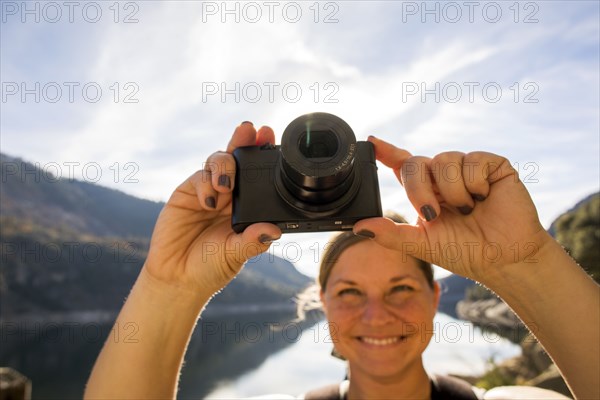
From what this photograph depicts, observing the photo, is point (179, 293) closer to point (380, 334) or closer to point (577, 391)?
point (380, 334)

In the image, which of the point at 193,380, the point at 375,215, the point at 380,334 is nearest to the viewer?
the point at 375,215

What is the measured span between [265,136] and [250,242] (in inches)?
25.5

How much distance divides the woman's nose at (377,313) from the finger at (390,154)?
38.3 inches

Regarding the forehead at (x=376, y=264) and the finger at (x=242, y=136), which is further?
the forehead at (x=376, y=264)

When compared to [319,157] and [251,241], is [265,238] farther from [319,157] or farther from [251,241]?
[319,157]

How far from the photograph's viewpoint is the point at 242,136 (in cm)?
214

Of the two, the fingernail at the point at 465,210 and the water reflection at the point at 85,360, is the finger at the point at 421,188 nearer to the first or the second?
the fingernail at the point at 465,210

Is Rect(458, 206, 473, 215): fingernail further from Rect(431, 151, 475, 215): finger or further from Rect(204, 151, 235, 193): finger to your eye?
Rect(204, 151, 235, 193): finger

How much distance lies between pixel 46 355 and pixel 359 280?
188 ft

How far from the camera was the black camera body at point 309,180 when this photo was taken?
1.75 meters

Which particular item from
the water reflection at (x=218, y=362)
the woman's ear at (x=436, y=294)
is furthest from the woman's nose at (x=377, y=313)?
the water reflection at (x=218, y=362)

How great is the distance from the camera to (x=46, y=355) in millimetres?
48031

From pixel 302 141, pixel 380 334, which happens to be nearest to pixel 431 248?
pixel 302 141

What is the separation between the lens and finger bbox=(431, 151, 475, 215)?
5.73 ft
